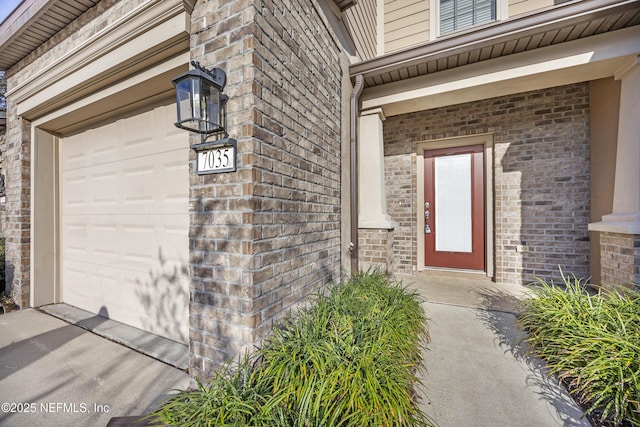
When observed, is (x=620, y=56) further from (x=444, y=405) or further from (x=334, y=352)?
(x=334, y=352)

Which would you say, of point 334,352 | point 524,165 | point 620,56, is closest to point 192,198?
point 334,352

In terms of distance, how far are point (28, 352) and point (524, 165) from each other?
20.0 feet

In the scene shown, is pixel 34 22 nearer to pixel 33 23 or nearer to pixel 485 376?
pixel 33 23

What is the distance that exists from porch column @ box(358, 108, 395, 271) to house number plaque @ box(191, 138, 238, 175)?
7.66ft

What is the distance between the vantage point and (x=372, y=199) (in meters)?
3.62

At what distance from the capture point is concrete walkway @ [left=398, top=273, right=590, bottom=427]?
5.13 feet

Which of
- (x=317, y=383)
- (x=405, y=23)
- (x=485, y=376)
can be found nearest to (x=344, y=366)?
(x=317, y=383)

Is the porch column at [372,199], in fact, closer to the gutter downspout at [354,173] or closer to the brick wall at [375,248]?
the brick wall at [375,248]

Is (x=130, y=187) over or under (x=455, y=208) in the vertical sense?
over

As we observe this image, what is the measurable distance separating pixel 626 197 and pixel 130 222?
508 centimetres

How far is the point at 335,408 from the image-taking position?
127 centimetres

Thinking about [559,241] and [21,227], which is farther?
[559,241]

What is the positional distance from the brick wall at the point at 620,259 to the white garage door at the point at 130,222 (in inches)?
162

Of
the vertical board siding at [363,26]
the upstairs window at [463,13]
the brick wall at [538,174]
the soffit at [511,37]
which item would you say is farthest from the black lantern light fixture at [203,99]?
the upstairs window at [463,13]
